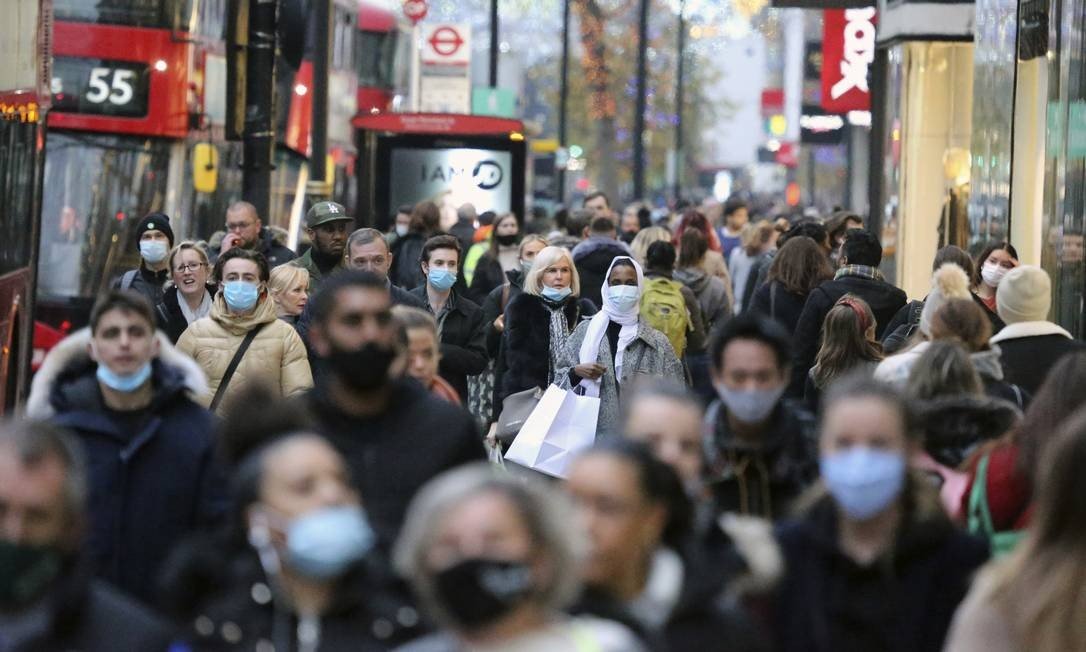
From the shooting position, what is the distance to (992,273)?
12008mm

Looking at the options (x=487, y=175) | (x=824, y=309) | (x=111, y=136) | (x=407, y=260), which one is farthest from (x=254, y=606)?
(x=487, y=175)

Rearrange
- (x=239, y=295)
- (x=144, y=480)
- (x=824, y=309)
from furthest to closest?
(x=824, y=309), (x=239, y=295), (x=144, y=480)

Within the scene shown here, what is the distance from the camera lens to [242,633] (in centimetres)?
486

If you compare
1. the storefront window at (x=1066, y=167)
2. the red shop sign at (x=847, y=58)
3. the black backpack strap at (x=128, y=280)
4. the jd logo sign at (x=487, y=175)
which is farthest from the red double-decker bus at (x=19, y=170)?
the red shop sign at (x=847, y=58)

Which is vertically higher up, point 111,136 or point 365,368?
point 111,136

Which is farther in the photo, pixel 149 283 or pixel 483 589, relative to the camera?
pixel 149 283

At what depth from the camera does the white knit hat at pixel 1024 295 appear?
9625mm

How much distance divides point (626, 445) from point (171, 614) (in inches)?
40.1

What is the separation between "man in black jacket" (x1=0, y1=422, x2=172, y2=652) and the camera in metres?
4.54

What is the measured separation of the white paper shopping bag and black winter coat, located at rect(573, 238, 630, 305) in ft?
13.7

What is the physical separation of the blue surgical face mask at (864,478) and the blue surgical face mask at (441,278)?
7.47 metres

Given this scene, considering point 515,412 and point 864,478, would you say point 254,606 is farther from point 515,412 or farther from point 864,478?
point 515,412

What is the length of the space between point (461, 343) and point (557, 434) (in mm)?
1395

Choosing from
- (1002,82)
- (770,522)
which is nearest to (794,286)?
(1002,82)
